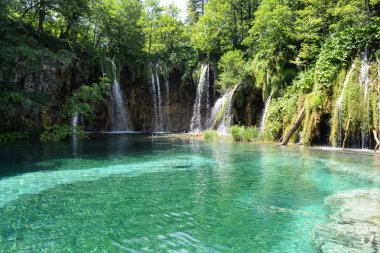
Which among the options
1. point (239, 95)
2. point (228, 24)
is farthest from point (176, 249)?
point (228, 24)

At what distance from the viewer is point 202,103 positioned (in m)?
29.4

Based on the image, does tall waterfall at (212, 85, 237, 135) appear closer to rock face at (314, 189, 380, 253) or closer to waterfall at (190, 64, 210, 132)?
waterfall at (190, 64, 210, 132)

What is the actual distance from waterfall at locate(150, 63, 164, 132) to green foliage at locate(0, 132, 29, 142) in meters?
13.4

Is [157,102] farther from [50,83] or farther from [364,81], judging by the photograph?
[364,81]

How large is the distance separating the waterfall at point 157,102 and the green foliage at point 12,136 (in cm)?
1335

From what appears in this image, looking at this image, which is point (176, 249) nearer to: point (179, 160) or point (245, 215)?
point (245, 215)

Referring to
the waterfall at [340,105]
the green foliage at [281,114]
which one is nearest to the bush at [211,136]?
the green foliage at [281,114]

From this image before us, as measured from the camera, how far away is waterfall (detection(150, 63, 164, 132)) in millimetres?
31156

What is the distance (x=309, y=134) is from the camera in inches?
619

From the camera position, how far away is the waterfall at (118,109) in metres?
28.8

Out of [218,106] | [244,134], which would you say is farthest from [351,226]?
[218,106]

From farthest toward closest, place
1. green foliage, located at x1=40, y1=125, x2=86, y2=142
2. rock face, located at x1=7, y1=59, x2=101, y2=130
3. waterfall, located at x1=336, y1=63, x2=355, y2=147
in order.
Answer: rock face, located at x1=7, y1=59, x2=101, y2=130 → green foliage, located at x1=40, y1=125, x2=86, y2=142 → waterfall, located at x1=336, y1=63, x2=355, y2=147

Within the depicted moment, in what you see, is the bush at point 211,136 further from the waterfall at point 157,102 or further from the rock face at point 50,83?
the waterfall at point 157,102

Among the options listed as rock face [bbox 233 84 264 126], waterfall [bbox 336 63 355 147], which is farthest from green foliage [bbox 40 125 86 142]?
waterfall [bbox 336 63 355 147]
